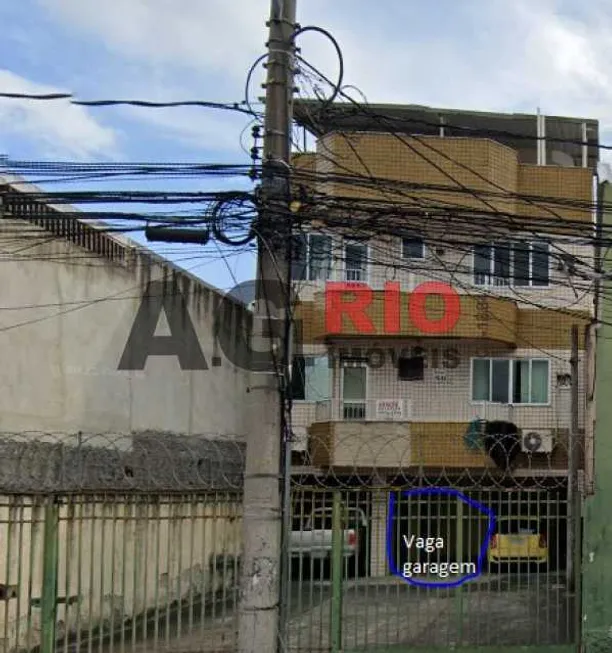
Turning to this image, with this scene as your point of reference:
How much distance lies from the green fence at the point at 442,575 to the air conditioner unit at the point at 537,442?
963cm

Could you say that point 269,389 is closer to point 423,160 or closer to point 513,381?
point 423,160

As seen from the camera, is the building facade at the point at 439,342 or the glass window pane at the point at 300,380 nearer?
the building facade at the point at 439,342

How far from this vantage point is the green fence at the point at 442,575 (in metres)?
9.04

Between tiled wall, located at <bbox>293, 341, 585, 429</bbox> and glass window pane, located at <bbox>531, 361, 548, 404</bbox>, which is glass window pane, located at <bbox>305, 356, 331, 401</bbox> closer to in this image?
tiled wall, located at <bbox>293, 341, 585, 429</bbox>

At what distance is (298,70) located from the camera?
736 cm

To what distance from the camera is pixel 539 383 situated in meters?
20.3

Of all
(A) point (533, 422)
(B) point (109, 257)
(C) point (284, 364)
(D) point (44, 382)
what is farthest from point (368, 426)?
(C) point (284, 364)

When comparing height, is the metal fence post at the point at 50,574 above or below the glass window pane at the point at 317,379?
below

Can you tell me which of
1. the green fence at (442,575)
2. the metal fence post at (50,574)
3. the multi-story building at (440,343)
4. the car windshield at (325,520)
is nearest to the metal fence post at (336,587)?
the green fence at (442,575)

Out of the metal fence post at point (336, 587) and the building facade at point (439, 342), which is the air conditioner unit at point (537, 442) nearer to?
the building facade at point (439, 342)

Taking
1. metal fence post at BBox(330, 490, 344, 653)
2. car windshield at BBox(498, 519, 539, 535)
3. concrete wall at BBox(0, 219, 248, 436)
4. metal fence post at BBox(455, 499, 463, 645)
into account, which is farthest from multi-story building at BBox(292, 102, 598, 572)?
metal fence post at BBox(330, 490, 344, 653)

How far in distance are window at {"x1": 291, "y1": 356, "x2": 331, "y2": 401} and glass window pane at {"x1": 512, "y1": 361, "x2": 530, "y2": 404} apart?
446cm

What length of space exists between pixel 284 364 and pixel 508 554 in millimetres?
4498

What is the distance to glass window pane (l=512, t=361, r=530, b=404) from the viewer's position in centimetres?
2031
